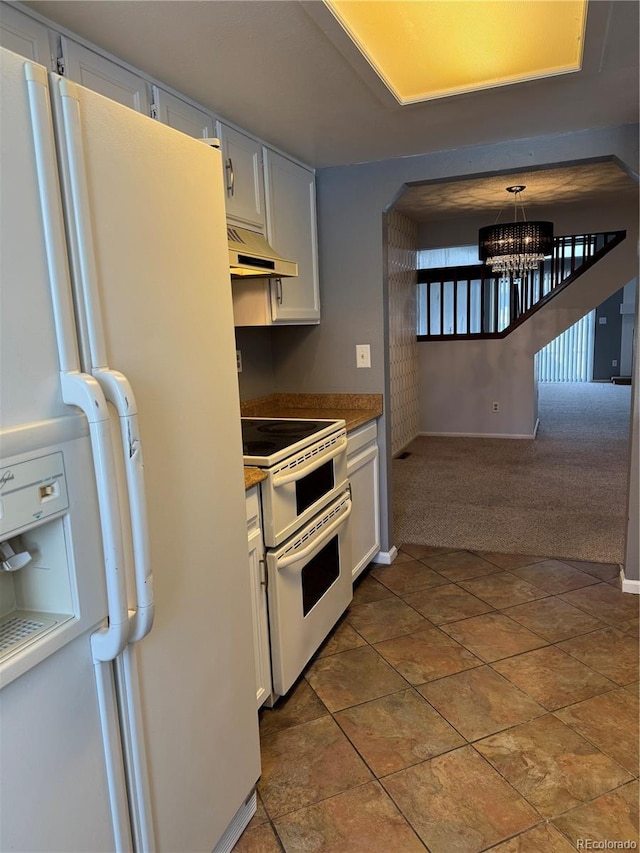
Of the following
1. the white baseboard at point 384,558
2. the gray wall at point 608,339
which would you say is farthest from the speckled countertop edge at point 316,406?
the gray wall at point 608,339

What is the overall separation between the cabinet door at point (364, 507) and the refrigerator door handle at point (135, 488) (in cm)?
175

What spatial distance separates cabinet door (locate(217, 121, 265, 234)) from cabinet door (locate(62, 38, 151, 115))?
0.47m

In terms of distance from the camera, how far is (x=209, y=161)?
4.48ft

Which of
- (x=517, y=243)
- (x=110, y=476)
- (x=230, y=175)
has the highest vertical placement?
(x=517, y=243)

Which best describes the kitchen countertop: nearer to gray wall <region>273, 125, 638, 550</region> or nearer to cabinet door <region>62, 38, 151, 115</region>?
gray wall <region>273, 125, 638, 550</region>

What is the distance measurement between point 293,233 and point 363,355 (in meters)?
0.76

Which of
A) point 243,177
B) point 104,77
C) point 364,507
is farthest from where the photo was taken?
point 364,507

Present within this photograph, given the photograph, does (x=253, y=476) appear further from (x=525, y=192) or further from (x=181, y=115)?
(x=525, y=192)

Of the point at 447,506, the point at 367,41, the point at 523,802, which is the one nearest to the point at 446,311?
the point at 447,506

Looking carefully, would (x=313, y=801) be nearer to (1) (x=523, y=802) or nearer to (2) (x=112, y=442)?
(1) (x=523, y=802)

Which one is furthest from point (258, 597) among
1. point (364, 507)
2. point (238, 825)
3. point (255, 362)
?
point (255, 362)

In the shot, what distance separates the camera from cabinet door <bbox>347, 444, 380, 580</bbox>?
291 centimetres

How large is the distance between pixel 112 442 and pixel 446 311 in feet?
22.0

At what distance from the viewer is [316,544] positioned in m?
2.28
